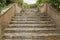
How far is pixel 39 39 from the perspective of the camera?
239 inches

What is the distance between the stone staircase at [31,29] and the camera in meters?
6.17

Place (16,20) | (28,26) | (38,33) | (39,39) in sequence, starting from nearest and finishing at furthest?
(39,39)
(38,33)
(28,26)
(16,20)

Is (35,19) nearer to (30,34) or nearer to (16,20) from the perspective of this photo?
(16,20)

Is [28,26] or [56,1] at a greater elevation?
[56,1]

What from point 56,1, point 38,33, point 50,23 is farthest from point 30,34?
point 56,1

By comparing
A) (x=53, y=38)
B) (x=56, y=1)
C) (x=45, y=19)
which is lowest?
(x=53, y=38)

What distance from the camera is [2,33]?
6.32 m

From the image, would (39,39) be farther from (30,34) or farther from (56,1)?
(56,1)

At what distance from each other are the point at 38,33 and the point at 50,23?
1299 millimetres

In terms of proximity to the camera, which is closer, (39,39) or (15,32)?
(39,39)

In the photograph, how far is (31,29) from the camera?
6836 millimetres

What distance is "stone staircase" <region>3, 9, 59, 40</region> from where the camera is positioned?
20.2 feet

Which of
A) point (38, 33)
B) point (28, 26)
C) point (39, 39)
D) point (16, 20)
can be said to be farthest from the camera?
point (16, 20)

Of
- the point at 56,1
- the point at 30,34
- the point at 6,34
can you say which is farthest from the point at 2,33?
the point at 56,1
